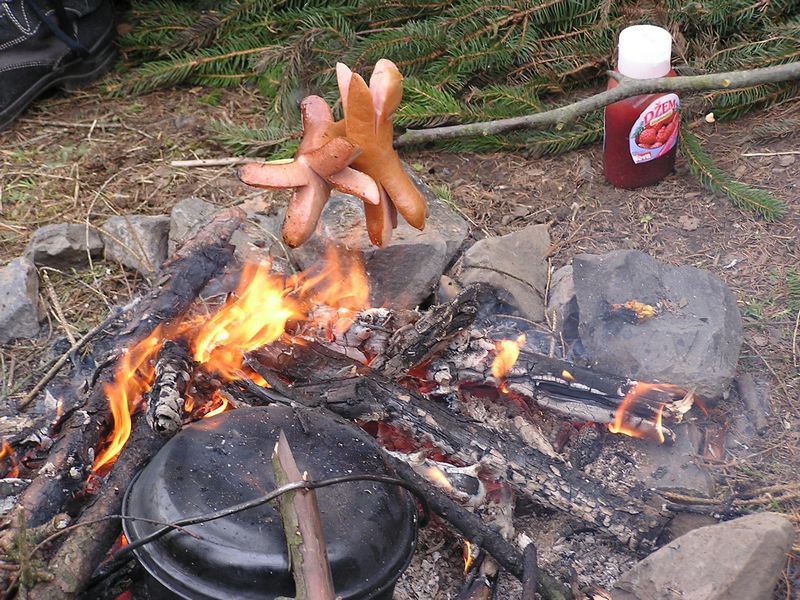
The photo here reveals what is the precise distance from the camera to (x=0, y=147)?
3.83 meters

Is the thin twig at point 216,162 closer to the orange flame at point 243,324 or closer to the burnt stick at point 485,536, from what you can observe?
the orange flame at point 243,324

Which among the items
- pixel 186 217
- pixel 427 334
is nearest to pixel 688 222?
pixel 427 334

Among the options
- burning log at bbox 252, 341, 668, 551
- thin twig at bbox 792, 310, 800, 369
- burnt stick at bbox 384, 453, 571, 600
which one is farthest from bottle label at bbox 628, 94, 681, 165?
burnt stick at bbox 384, 453, 571, 600

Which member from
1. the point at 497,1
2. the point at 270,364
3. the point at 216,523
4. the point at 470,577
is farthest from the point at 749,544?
the point at 497,1

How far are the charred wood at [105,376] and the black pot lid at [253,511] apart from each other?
27 centimetres

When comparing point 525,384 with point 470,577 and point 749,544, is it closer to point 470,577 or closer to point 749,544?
point 470,577

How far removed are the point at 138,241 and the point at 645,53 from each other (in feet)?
6.10

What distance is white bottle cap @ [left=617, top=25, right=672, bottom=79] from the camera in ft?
9.11

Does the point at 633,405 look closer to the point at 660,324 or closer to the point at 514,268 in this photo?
the point at 660,324

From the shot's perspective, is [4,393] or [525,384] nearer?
[525,384]

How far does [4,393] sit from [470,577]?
1.56m

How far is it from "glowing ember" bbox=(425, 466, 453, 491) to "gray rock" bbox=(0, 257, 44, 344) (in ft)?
5.08

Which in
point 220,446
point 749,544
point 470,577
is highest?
point 220,446

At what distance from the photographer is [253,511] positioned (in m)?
1.65
